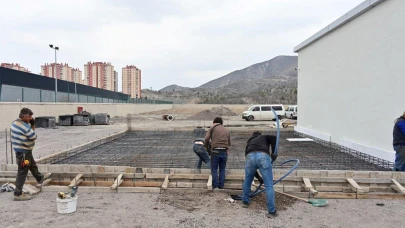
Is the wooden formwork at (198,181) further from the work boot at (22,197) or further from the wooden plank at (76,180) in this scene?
the work boot at (22,197)

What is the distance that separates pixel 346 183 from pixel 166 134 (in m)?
9.55

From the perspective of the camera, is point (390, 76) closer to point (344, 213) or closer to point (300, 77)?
point (344, 213)

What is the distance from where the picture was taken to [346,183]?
557 centimetres

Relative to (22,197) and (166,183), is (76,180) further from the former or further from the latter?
(166,183)

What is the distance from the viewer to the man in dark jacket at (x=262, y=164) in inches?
173

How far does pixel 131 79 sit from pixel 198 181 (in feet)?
244

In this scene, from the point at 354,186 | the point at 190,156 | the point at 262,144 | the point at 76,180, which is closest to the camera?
the point at 262,144

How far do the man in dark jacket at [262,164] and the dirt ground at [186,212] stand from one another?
6.8 inches

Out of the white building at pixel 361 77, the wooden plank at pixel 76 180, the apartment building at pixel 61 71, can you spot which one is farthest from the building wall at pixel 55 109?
the apartment building at pixel 61 71

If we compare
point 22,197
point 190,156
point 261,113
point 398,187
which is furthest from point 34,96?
point 398,187

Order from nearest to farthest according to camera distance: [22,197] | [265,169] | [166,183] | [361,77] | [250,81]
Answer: [265,169] → [22,197] → [166,183] → [361,77] → [250,81]

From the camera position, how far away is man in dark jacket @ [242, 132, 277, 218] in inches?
173

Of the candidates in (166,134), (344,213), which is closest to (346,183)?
(344,213)

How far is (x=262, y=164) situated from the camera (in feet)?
14.6
